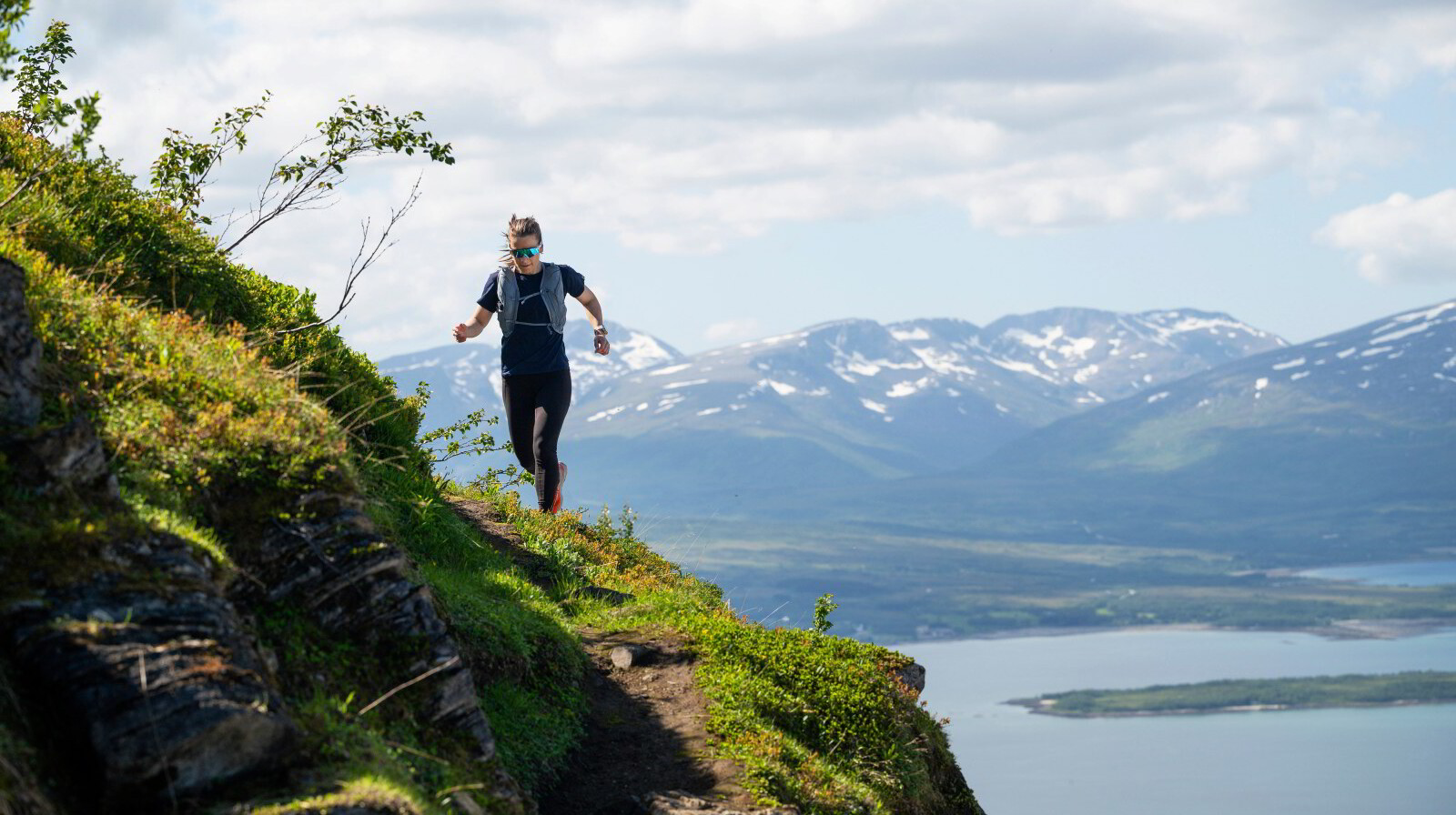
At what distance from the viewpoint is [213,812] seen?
654cm

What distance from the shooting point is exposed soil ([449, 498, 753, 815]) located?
10055 millimetres

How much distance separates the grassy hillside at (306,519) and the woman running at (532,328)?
1182mm

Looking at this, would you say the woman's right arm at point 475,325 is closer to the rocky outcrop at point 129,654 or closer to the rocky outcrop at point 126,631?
the rocky outcrop at point 126,631

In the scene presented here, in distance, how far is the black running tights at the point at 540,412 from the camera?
52.4 ft

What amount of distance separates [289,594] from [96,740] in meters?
2.14

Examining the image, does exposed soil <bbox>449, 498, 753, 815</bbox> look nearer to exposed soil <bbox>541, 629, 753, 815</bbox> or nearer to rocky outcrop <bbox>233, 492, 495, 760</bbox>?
exposed soil <bbox>541, 629, 753, 815</bbox>

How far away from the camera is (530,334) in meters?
15.6

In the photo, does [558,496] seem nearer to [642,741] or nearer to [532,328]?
[532,328]

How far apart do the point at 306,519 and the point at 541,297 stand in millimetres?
7173

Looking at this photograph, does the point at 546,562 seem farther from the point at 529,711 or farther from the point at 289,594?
the point at 289,594

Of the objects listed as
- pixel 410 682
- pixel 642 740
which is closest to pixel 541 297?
pixel 642 740

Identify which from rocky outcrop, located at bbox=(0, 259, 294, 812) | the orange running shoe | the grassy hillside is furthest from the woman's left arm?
rocky outcrop, located at bbox=(0, 259, 294, 812)

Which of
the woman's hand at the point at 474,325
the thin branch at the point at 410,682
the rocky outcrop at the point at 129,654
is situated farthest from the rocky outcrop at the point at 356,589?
the woman's hand at the point at 474,325

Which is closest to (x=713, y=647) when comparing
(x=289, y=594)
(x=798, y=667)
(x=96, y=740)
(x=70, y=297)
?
(x=798, y=667)
